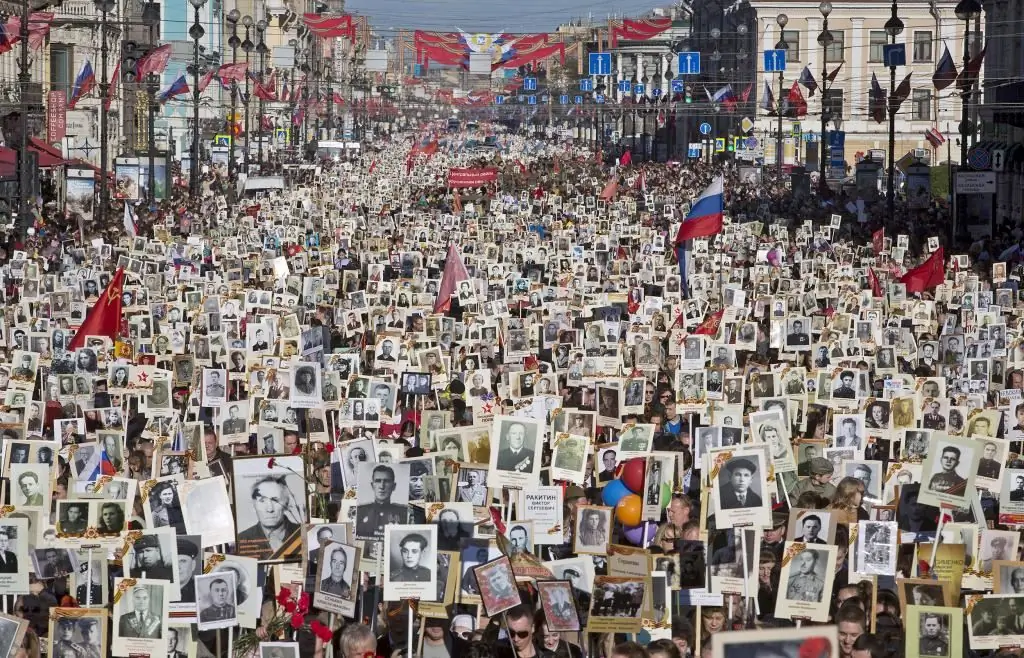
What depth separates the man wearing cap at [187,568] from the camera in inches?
417

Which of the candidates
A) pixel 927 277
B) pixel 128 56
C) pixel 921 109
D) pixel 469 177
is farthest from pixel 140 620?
pixel 921 109

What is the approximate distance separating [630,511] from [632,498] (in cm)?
13

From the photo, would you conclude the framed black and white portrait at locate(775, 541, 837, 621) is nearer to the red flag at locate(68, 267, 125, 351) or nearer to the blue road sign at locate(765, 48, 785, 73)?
the red flag at locate(68, 267, 125, 351)

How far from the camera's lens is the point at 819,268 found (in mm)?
32750

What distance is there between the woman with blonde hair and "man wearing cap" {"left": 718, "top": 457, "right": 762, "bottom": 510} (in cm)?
60

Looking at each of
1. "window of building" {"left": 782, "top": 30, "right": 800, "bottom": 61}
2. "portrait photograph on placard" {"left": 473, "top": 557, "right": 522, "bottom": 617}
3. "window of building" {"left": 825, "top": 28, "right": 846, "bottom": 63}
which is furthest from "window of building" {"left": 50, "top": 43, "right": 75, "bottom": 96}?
"portrait photograph on placard" {"left": 473, "top": 557, "right": 522, "bottom": 617}

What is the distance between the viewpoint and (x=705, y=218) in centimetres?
2934

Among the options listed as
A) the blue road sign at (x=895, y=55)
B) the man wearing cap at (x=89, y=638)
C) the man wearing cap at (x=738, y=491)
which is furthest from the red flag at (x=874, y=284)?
the blue road sign at (x=895, y=55)

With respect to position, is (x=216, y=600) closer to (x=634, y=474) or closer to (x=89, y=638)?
(x=89, y=638)

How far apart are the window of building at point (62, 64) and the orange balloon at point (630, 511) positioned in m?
61.3

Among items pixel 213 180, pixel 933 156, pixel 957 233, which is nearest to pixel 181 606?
pixel 957 233

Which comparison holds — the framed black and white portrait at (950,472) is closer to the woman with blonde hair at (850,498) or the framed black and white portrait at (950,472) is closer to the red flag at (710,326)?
the woman with blonde hair at (850,498)

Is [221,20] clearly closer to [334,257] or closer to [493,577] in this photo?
[334,257]

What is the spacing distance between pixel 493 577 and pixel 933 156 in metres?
83.6
